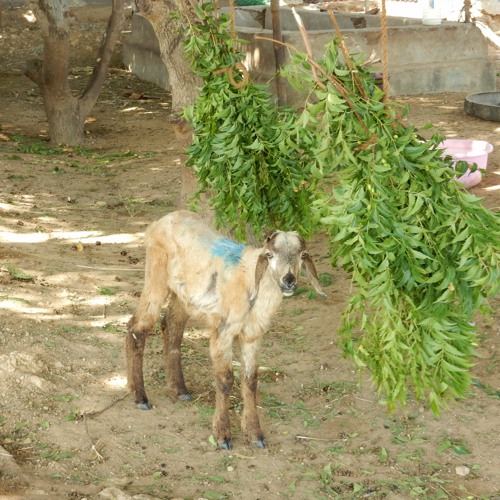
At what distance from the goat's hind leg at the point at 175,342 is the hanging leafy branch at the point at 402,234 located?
167cm

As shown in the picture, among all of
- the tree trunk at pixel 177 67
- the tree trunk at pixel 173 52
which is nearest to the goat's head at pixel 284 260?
the tree trunk at pixel 177 67

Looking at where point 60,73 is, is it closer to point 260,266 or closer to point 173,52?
point 173,52

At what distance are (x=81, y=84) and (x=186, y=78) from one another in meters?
9.77

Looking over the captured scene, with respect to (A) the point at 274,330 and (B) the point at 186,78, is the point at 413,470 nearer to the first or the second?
(A) the point at 274,330

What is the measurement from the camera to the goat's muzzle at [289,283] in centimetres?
482

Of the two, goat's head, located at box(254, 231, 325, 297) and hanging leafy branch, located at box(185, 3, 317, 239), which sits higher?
hanging leafy branch, located at box(185, 3, 317, 239)

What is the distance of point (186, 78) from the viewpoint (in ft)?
24.6

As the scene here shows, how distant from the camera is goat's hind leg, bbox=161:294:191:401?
580 centimetres

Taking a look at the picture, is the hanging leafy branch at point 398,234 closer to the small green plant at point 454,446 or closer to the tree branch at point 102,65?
the small green plant at point 454,446

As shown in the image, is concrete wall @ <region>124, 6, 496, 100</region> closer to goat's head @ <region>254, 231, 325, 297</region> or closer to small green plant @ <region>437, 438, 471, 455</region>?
goat's head @ <region>254, 231, 325, 297</region>

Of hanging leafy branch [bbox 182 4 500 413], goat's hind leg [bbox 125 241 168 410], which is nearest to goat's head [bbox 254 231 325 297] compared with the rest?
hanging leafy branch [bbox 182 4 500 413]

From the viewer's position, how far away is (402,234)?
4141 millimetres

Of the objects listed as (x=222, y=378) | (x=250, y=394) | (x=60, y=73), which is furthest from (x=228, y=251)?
(x=60, y=73)

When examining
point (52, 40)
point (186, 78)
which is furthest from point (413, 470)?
point (52, 40)
